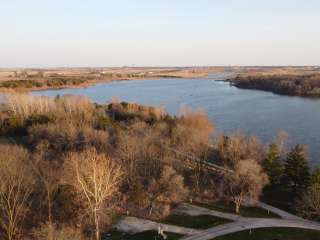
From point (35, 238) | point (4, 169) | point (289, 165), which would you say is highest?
point (4, 169)

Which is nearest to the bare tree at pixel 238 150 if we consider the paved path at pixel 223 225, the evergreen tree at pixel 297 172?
the evergreen tree at pixel 297 172

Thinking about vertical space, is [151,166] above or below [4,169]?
below

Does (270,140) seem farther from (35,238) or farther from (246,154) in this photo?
(35,238)

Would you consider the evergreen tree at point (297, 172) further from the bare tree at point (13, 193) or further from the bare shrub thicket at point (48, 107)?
the bare shrub thicket at point (48, 107)

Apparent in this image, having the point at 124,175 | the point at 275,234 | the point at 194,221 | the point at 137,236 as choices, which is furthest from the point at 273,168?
the point at 137,236

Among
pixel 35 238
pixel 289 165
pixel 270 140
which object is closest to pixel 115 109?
pixel 270 140

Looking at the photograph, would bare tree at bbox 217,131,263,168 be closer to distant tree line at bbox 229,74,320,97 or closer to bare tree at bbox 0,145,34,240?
bare tree at bbox 0,145,34,240

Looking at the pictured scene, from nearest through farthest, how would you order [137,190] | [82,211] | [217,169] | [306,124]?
[82,211], [137,190], [217,169], [306,124]
